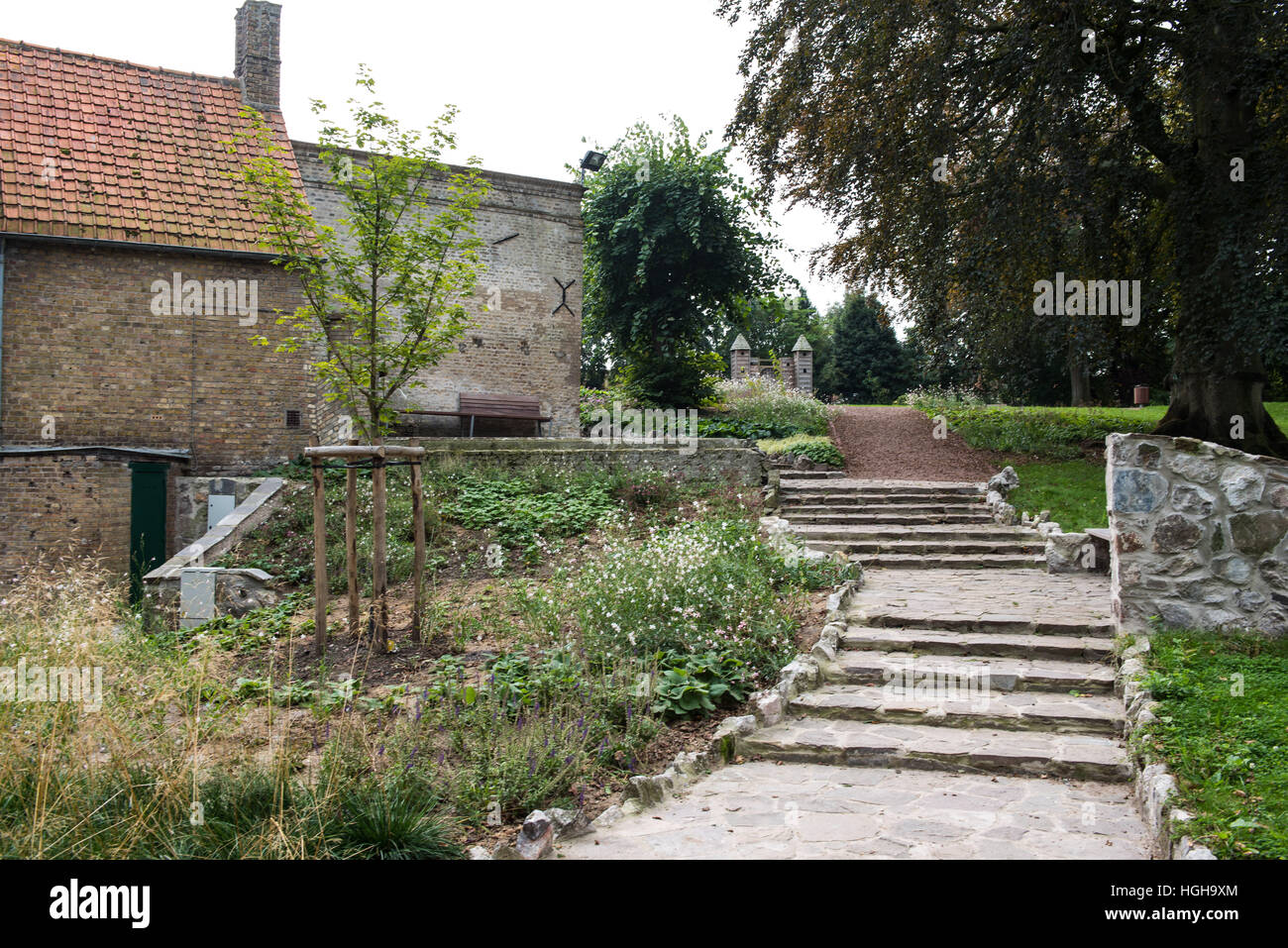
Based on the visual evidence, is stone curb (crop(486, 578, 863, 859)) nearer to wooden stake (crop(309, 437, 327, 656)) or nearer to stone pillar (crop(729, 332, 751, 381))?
wooden stake (crop(309, 437, 327, 656))

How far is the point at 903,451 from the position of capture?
16969mm

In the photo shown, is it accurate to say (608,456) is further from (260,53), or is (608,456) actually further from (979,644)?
(260,53)

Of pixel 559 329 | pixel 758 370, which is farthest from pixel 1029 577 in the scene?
pixel 758 370

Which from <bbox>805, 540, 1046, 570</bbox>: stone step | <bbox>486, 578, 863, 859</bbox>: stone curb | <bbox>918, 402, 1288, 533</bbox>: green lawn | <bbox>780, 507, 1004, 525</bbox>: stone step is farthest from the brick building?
<bbox>918, 402, 1288, 533</bbox>: green lawn

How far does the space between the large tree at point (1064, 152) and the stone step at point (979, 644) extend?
5.67 m

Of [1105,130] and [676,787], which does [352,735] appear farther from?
[1105,130]

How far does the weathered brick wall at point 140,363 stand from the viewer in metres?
12.4

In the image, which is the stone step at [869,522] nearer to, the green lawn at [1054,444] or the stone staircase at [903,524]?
the stone staircase at [903,524]

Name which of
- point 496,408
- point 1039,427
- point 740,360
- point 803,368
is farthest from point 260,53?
point 803,368

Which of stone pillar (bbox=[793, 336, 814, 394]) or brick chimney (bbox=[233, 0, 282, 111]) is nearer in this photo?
brick chimney (bbox=[233, 0, 282, 111])

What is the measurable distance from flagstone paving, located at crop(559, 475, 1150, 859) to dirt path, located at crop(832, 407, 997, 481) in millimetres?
6818

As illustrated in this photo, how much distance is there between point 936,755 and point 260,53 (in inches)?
647

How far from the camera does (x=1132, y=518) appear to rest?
22.4 ft

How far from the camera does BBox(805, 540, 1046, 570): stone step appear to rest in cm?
1012
